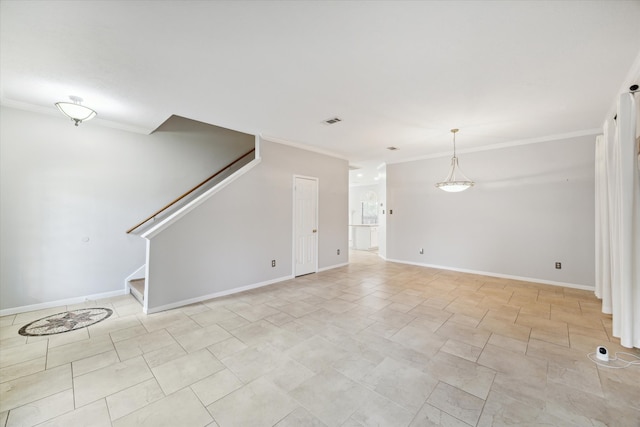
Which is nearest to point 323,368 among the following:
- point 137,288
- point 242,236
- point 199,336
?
point 199,336

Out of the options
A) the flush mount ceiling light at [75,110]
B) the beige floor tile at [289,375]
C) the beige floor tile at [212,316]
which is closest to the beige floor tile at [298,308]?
the beige floor tile at [212,316]

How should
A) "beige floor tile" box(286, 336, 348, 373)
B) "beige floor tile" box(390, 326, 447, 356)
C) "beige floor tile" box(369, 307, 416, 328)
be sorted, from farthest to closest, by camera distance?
1. "beige floor tile" box(369, 307, 416, 328)
2. "beige floor tile" box(390, 326, 447, 356)
3. "beige floor tile" box(286, 336, 348, 373)

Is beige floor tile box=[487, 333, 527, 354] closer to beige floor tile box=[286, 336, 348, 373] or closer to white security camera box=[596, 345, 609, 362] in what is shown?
white security camera box=[596, 345, 609, 362]

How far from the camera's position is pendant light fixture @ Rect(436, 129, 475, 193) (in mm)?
4422

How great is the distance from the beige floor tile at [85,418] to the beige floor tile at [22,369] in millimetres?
879

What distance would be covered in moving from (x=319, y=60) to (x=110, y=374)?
3.31 meters

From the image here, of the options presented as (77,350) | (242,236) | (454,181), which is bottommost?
(77,350)

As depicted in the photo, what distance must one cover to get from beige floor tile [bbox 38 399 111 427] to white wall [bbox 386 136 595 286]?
615cm

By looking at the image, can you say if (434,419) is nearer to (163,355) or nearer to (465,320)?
(465,320)

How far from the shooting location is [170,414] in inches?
64.6

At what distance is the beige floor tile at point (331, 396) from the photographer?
5.42 feet

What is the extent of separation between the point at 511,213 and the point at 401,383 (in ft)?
15.3

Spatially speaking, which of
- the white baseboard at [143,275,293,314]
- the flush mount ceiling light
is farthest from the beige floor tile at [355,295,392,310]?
the flush mount ceiling light

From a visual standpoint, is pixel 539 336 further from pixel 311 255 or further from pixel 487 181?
pixel 311 255
